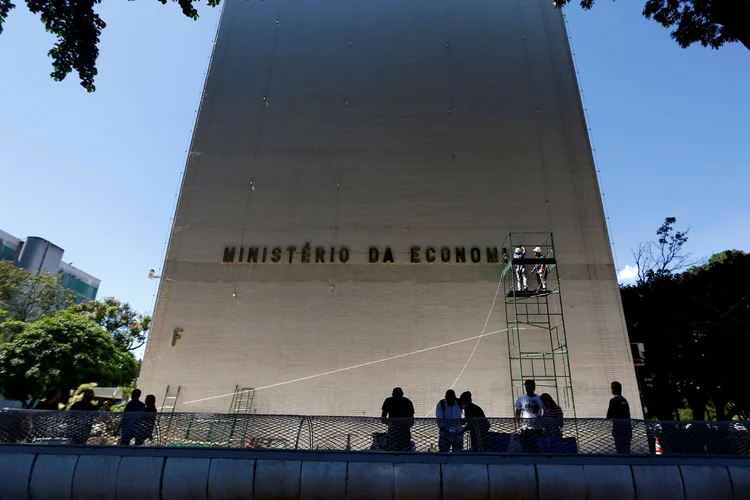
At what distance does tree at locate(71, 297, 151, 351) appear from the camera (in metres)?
27.2

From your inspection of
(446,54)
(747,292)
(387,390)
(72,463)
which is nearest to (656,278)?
(747,292)

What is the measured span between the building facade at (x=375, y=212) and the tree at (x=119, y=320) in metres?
18.0

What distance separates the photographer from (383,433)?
493 cm

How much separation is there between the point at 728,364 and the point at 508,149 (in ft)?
37.2

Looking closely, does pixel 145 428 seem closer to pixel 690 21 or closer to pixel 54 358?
pixel 690 21

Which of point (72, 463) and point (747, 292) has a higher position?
point (747, 292)

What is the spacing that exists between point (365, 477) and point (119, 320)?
93.6ft

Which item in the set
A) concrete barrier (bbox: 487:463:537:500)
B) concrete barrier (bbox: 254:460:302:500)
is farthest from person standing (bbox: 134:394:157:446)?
concrete barrier (bbox: 487:463:537:500)

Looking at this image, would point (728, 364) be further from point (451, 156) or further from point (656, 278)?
point (451, 156)

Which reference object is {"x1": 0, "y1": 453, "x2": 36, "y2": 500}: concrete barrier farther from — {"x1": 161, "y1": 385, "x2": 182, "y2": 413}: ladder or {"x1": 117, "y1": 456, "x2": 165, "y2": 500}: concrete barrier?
{"x1": 161, "y1": 385, "x2": 182, "y2": 413}: ladder

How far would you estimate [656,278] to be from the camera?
19.3m

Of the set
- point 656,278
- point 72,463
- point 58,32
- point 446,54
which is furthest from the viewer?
point 656,278

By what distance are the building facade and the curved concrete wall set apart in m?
6.68

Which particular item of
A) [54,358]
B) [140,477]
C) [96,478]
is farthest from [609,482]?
[54,358]
